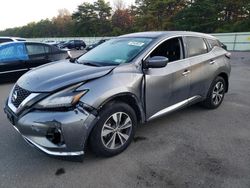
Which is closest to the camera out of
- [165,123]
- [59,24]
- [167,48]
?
[167,48]

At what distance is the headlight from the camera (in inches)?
108

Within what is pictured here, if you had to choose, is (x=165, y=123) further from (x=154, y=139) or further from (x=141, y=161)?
(x=141, y=161)

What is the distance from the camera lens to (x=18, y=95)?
311 cm

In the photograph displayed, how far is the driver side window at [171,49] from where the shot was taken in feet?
12.6

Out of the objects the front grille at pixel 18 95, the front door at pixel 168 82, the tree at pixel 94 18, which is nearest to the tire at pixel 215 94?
the front door at pixel 168 82

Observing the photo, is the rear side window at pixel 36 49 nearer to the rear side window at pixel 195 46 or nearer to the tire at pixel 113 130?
the rear side window at pixel 195 46

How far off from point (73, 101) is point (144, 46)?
148 cm

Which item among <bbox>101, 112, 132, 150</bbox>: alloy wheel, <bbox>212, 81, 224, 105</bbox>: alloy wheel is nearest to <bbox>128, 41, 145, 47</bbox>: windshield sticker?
<bbox>101, 112, 132, 150</bbox>: alloy wheel

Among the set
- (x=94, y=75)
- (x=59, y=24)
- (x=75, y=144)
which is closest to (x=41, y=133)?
(x=75, y=144)

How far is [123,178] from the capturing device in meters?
2.79

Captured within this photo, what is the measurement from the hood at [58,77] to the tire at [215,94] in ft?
8.21

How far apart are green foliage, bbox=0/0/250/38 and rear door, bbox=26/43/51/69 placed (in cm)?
3033

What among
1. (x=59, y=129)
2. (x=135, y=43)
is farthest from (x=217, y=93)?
(x=59, y=129)

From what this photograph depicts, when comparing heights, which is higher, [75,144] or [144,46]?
[144,46]
